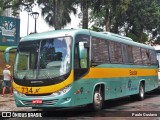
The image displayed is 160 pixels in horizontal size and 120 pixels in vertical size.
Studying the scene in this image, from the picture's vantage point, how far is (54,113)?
1400 cm

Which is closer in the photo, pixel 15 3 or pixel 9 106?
pixel 9 106

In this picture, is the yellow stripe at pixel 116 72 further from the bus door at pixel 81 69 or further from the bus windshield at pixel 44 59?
the bus windshield at pixel 44 59

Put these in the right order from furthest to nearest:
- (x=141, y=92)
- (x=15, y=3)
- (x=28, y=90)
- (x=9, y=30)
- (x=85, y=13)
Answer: (x=15, y=3), (x=85, y=13), (x=9, y=30), (x=141, y=92), (x=28, y=90)

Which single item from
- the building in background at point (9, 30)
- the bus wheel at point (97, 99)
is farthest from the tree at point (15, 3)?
the bus wheel at point (97, 99)

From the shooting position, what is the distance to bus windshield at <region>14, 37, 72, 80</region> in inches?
487

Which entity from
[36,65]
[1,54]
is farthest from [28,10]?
[36,65]

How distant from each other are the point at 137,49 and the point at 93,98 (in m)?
6.45

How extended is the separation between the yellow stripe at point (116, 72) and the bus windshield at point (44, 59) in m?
1.30

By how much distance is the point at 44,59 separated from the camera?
12664mm

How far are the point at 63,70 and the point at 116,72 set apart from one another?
4.40m

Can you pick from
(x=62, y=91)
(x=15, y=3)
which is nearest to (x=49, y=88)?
(x=62, y=91)

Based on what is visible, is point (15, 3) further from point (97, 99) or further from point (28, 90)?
point (28, 90)

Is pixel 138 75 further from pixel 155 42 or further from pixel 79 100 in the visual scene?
pixel 155 42

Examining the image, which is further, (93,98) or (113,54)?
(113,54)
